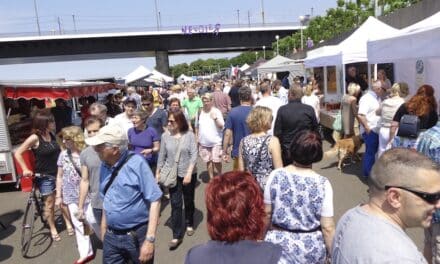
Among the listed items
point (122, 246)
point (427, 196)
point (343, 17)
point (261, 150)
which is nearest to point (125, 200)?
point (122, 246)

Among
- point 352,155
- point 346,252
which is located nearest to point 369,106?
point 352,155

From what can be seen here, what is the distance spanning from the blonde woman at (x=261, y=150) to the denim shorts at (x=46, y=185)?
283 centimetres

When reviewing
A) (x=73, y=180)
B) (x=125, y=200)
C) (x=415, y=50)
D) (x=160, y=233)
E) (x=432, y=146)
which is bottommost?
(x=160, y=233)

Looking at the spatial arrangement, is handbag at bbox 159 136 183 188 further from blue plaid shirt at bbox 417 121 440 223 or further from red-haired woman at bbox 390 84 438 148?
blue plaid shirt at bbox 417 121 440 223

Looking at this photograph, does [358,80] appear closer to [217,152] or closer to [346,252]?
[217,152]

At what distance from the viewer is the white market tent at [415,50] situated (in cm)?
564

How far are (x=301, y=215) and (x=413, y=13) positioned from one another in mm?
13910

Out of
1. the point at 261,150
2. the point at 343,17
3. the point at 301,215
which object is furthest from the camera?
the point at 343,17

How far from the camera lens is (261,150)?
4.09 m

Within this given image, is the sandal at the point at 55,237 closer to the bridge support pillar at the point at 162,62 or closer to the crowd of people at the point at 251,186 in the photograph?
the crowd of people at the point at 251,186

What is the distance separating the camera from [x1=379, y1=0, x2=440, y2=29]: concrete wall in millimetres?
12613

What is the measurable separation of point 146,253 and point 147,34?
180 feet

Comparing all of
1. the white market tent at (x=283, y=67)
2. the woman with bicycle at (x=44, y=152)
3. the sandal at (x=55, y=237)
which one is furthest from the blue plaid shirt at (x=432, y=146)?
the white market tent at (x=283, y=67)

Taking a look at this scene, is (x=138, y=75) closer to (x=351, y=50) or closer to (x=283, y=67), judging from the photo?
(x=283, y=67)
